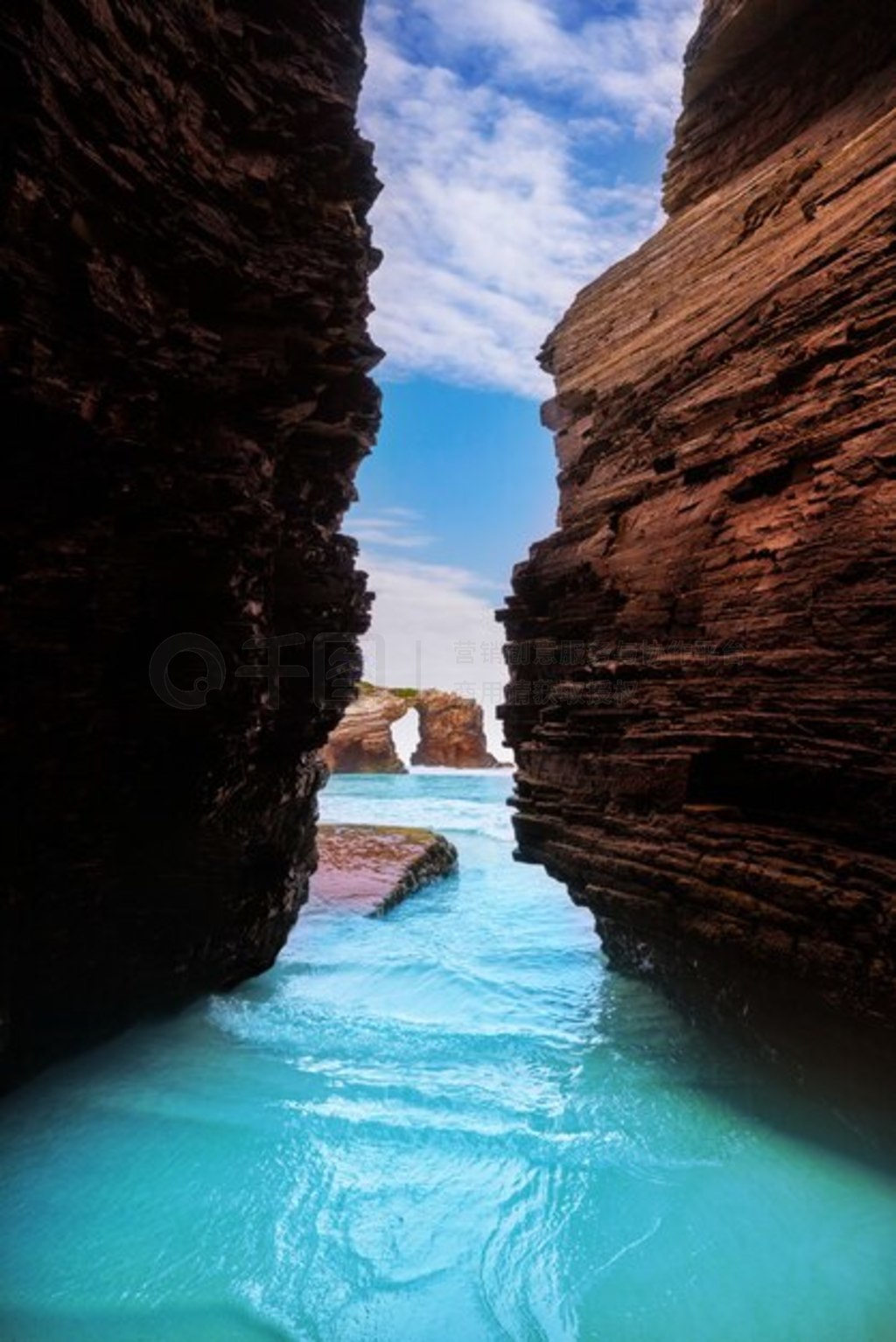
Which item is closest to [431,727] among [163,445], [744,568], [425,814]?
[425,814]

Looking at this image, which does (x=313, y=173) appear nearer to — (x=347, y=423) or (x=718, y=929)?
(x=347, y=423)

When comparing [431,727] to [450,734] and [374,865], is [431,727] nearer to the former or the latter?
[450,734]

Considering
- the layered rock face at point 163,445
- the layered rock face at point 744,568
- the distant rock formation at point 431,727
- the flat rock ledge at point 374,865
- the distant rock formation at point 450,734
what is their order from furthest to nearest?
1. the distant rock formation at point 450,734
2. the distant rock formation at point 431,727
3. the flat rock ledge at point 374,865
4. the layered rock face at point 744,568
5. the layered rock face at point 163,445

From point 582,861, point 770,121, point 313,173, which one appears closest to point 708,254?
point 770,121

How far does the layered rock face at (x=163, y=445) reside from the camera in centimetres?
531

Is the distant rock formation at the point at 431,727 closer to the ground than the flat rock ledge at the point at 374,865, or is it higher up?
higher up

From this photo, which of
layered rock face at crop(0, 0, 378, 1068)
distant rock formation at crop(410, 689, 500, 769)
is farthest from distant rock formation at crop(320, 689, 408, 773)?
layered rock face at crop(0, 0, 378, 1068)

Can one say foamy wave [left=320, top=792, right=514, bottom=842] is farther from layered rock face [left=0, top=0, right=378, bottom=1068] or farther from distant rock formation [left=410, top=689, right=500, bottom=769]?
distant rock formation [left=410, top=689, right=500, bottom=769]

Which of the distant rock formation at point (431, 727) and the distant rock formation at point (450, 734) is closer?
the distant rock formation at point (431, 727)

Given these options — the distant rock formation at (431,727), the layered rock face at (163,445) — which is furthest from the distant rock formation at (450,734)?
the layered rock face at (163,445)

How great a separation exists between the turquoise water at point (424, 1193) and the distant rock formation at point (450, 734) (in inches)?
3056

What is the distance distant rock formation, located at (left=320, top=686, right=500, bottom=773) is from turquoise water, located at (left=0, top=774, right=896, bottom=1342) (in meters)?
69.5

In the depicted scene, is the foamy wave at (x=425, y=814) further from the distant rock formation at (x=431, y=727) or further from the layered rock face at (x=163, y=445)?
the distant rock formation at (x=431, y=727)

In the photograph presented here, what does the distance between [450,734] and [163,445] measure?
3205 inches
